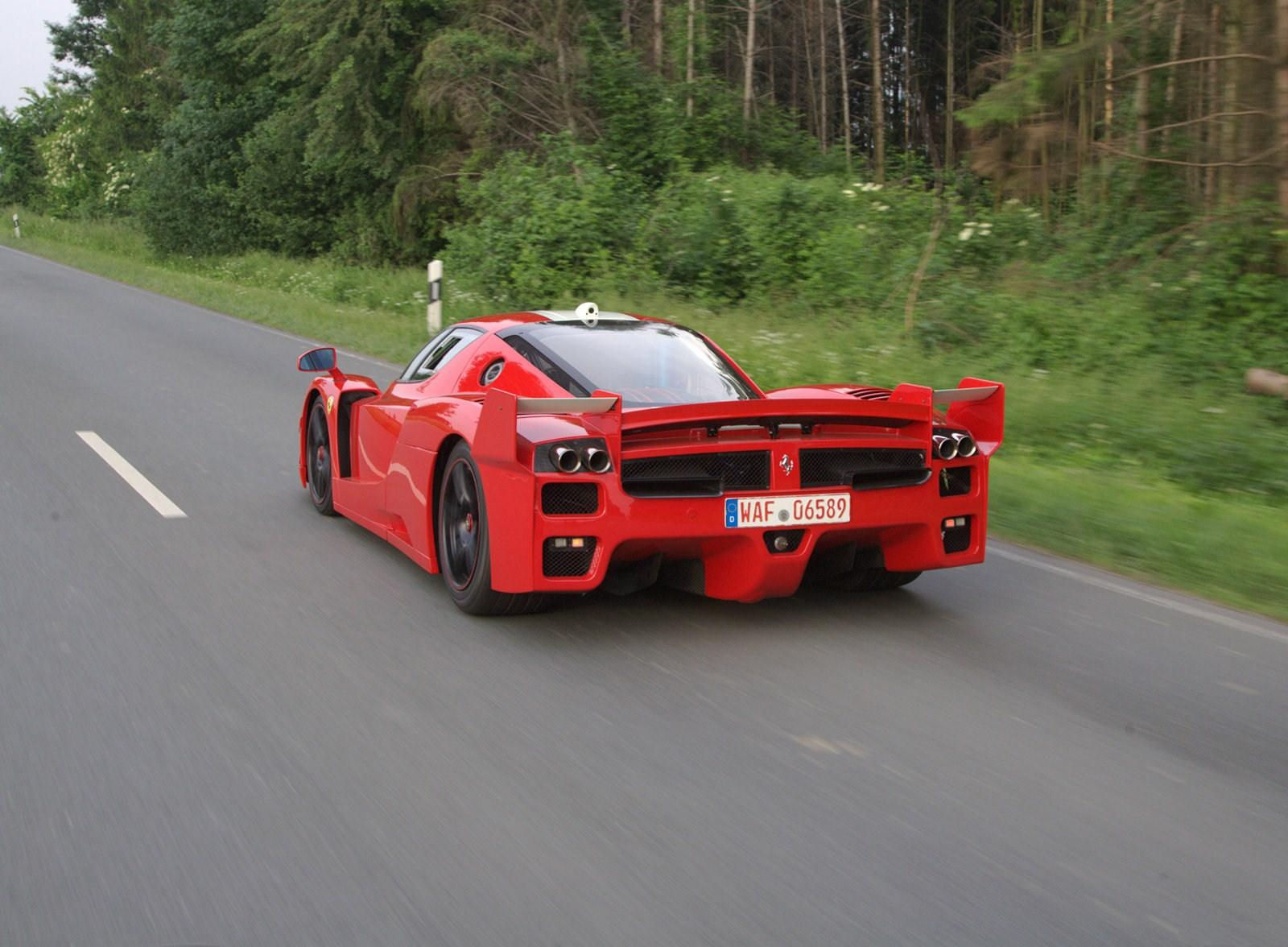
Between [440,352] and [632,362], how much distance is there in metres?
1.23

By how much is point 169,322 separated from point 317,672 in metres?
16.7

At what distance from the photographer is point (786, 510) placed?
192 inches

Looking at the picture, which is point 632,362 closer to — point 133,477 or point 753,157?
point 133,477

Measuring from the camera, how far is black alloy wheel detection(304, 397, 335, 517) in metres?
7.38

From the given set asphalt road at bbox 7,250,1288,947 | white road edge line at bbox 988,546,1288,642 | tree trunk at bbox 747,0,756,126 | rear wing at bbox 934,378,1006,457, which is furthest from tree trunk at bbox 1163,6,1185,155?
tree trunk at bbox 747,0,756,126

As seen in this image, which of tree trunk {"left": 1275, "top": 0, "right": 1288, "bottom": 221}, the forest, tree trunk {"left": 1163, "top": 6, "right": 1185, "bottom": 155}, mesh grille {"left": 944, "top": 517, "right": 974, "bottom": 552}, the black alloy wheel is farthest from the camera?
tree trunk {"left": 1163, "top": 6, "right": 1185, "bottom": 155}

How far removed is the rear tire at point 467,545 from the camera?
5.09 metres

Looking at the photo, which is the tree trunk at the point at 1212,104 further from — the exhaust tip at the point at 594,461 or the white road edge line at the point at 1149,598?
the exhaust tip at the point at 594,461

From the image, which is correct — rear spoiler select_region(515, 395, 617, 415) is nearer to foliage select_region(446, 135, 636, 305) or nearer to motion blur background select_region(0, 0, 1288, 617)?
motion blur background select_region(0, 0, 1288, 617)

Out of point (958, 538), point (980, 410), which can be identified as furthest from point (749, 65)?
point (958, 538)

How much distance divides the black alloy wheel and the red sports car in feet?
4.22

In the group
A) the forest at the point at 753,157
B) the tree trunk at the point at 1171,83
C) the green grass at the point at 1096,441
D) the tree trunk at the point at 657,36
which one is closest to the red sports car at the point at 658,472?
the green grass at the point at 1096,441

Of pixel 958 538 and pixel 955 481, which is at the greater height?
pixel 955 481

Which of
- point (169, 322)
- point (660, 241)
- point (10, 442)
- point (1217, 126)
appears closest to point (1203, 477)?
point (10, 442)
